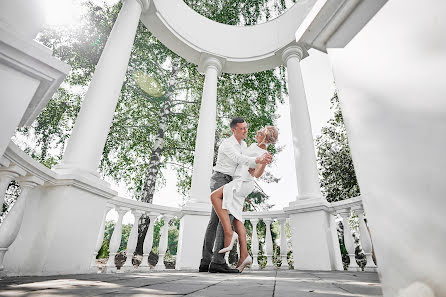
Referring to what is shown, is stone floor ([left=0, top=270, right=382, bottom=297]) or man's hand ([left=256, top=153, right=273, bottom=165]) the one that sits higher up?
man's hand ([left=256, top=153, right=273, bottom=165])

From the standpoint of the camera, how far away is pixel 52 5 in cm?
162

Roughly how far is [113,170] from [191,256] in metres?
7.02

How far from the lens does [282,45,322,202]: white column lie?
5727mm

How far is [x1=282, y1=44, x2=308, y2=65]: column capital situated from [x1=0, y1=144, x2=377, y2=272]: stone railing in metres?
4.77

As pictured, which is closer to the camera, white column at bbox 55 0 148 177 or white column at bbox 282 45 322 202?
white column at bbox 55 0 148 177

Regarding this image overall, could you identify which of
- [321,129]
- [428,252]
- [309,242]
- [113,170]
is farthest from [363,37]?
[321,129]

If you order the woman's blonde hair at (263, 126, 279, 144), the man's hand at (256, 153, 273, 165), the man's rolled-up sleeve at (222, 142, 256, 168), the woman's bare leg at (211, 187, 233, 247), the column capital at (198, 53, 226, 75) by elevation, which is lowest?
the woman's bare leg at (211, 187, 233, 247)

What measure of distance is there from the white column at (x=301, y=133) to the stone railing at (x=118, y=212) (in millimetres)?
686

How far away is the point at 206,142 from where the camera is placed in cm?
651

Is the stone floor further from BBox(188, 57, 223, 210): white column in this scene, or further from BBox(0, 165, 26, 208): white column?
BBox(188, 57, 223, 210): white column

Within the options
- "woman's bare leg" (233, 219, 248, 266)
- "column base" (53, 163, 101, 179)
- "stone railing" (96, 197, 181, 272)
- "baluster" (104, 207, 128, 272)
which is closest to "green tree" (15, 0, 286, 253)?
"stone railing" (96, 197, 181, 272)

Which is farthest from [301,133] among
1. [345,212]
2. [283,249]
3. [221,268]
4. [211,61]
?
[221,268]

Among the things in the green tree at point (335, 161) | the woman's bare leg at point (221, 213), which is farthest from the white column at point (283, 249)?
the green tree at point (335, 161)

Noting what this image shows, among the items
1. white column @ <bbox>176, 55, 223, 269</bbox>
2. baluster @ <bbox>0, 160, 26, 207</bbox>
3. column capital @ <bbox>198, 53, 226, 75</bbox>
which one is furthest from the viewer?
column capital @ <bbox>198, 53, 226, 75</bbox>
